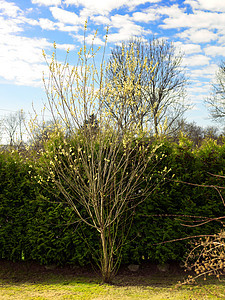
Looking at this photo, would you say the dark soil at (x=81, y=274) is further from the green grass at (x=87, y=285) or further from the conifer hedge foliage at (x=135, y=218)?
the conifer hedge foliage at (x=135, y=218)

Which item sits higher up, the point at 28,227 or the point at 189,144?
the point at 189,144

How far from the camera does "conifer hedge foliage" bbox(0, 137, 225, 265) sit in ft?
15.2

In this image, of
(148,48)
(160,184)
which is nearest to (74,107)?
(160,184)

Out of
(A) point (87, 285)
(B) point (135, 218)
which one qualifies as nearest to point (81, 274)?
(A) point (87, 285)

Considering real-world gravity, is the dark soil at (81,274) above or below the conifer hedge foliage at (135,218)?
below

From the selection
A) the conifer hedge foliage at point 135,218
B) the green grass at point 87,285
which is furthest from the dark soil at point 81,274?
the conifer hedge foliage at point 135,218

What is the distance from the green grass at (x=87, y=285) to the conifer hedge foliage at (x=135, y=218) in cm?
21

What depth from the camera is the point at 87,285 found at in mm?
4062

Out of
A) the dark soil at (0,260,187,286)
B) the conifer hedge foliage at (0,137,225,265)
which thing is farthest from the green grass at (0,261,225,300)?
the conifer hedge foliage at (0,137,225,265)

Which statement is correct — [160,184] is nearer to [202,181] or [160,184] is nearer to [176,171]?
[176,171]

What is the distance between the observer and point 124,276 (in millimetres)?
4492

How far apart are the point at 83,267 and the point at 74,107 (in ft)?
9.31

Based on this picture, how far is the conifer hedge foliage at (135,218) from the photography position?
464cm

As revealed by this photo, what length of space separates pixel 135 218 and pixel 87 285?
4.14 ft
